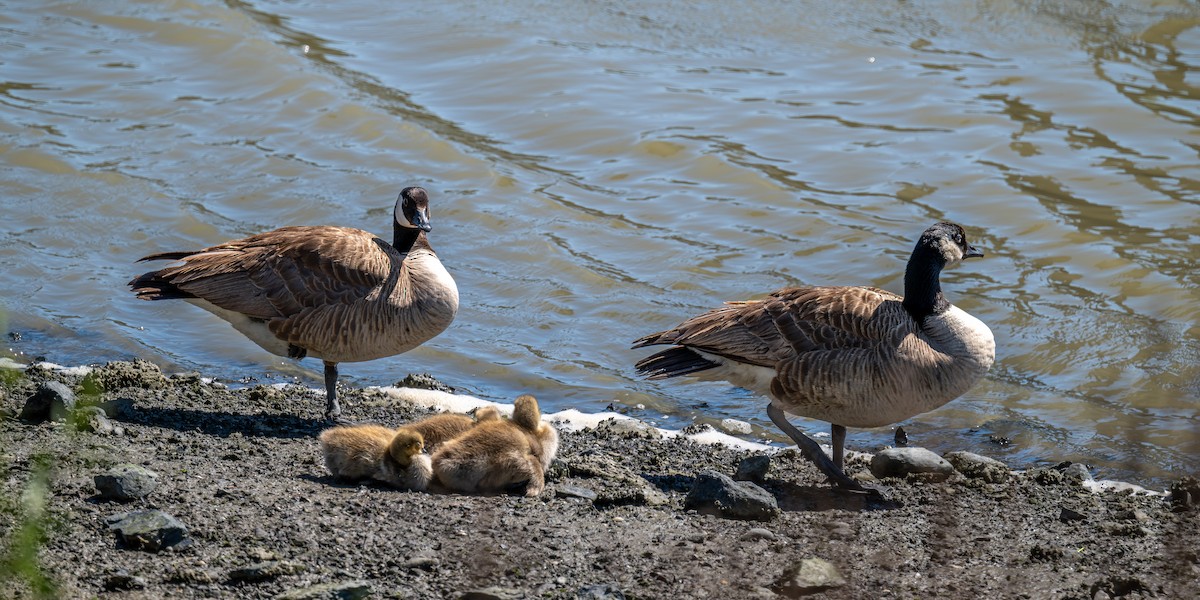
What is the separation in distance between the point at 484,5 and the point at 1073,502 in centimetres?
1443

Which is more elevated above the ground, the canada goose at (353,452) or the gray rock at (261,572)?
the gray rock at (261,572)

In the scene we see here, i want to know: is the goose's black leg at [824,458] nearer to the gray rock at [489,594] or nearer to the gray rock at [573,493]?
the gray rock at [573,493]

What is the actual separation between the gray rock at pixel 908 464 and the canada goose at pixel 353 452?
302 centimetres

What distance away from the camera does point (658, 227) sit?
44.8ft

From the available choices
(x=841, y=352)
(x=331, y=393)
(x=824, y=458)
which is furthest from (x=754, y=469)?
(x=331, y=393)

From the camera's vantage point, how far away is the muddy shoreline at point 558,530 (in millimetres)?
5652

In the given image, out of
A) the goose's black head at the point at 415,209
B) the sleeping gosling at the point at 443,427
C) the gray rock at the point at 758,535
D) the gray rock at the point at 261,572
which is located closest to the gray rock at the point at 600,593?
the gray rock at the point at 758,535

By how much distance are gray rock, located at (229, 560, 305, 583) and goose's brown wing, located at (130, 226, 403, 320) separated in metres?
3.36

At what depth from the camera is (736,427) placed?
9.22m

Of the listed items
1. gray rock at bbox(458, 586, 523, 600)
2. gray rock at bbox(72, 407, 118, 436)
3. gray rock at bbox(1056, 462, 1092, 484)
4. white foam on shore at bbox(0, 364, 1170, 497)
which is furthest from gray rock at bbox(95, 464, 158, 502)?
gray rock at bbox(1056, 462, 1092, 484)

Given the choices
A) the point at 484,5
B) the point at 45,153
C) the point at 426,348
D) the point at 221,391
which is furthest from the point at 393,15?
the point at 221,391

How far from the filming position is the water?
10.4 metres

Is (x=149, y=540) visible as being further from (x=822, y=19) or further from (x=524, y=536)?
(x=822, y=19)

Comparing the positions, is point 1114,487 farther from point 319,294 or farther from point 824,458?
point 319,294
